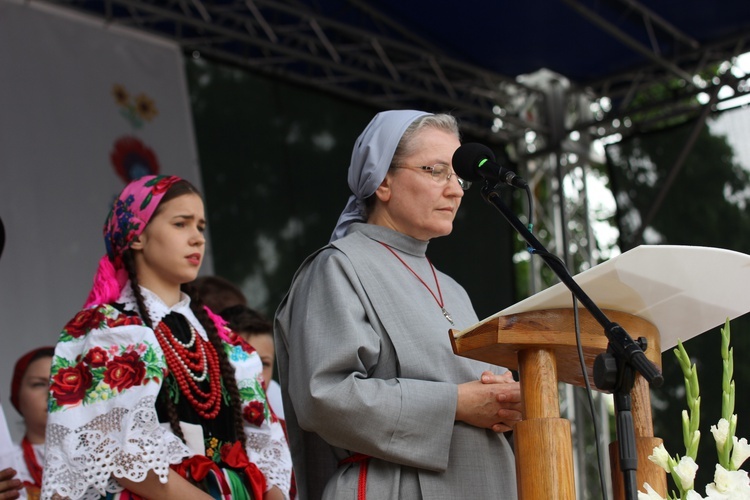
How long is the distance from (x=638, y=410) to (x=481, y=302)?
16.8ft

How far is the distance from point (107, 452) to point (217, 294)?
6.20 feet

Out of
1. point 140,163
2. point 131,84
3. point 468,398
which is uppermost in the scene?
point 131,84

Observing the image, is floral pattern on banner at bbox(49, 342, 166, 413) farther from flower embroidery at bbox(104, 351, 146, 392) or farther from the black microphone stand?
the black microphone stand

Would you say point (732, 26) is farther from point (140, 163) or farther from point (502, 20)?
point (140, 163)

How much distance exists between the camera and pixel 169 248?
3.07 meters

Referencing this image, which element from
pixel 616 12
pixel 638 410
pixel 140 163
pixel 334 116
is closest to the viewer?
pixel 638 410

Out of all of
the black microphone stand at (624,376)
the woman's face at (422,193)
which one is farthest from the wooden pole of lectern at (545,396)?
the woman's face at (422,193)

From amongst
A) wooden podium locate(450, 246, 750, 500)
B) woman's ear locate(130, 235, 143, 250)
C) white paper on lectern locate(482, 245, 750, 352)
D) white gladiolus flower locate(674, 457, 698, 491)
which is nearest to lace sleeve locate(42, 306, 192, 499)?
woman's ear locate(130, 235, 143, 250)

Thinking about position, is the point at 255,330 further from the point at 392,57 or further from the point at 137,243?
the point at 392,57

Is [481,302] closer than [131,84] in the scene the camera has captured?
No

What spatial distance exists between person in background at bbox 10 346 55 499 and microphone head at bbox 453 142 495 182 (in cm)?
244

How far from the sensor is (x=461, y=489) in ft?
7.83

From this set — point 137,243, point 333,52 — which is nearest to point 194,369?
point 137,243

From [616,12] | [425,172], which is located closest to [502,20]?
[616,12]
